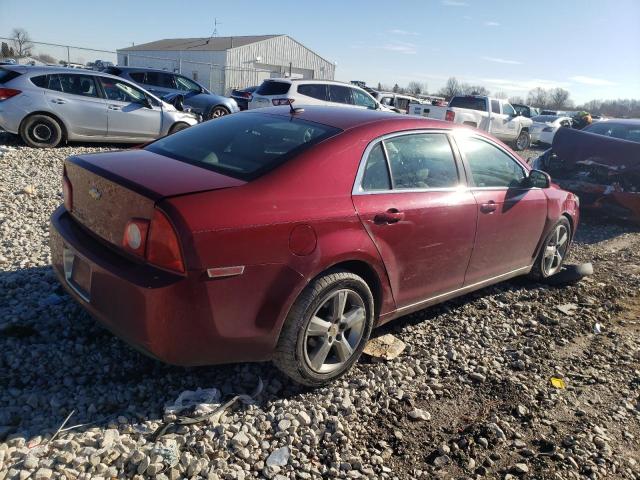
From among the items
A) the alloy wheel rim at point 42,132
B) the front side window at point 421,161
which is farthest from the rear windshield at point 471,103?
the front side window at point 421,161

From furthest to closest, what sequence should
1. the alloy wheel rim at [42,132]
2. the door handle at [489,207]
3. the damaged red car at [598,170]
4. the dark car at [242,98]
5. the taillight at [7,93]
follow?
the dark car at [242,98]
the alloy wheel rim at [42,132]
the taillight at [7,93]
the damaged red car at [598,170]
the door handle at [489,207]

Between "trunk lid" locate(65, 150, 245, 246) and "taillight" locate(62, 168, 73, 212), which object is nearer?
"trunk lid" locate(65, 150, 245, 246)

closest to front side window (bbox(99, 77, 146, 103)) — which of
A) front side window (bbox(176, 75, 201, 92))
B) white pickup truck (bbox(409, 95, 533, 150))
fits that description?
front side window (bbox(176, 75, 201, 92))

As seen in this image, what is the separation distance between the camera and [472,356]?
3.77m

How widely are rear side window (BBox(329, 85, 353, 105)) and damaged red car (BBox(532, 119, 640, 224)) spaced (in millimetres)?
7313

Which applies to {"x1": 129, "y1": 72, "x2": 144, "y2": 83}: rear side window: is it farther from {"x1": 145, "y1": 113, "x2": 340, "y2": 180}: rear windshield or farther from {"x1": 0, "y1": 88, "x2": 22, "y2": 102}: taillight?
{"x1": 145, "y1": 113, "x2": 340, "y2": 180}: rear windshield

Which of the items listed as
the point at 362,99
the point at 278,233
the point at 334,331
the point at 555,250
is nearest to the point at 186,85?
the point at 362,99

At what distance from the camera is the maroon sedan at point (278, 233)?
2.47m

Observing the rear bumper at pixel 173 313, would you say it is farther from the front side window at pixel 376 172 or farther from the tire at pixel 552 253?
the tire at pixel 552 253

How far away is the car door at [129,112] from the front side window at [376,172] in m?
7.99

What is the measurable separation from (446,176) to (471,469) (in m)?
1.99

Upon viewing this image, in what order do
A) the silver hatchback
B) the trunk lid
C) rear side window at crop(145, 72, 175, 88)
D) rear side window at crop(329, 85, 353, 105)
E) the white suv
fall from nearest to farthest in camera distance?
the trunk lid < the silver hatchback < the white suv < rear side window at crop(329, 85, 353, 105) < rear side window at crop(145, 72, 175, 88)

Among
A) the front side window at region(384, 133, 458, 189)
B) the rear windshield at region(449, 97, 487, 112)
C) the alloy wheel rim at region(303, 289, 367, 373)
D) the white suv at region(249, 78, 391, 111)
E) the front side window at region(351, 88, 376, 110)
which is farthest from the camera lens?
the rear windshield at region(449, 97, 487, 112)

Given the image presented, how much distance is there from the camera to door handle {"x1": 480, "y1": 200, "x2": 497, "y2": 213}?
3947 millimetres
